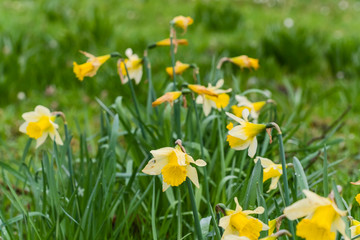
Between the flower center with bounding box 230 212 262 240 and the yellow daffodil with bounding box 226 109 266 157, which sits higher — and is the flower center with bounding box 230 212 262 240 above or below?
below

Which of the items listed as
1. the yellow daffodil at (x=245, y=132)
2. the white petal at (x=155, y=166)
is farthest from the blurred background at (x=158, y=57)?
the white petal at (x=155, y=166)

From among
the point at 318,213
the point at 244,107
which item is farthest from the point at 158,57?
the point at 318,213

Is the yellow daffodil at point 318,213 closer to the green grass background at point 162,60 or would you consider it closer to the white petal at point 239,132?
the white petal at point 239,132

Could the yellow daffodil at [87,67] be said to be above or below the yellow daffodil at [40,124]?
above

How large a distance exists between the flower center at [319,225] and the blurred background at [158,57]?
1286 mm

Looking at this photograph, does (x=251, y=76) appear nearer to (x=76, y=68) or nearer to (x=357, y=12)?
(x=76, y=68)

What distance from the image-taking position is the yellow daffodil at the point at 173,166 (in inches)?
43.3

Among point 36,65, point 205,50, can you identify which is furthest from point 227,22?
point 36,65

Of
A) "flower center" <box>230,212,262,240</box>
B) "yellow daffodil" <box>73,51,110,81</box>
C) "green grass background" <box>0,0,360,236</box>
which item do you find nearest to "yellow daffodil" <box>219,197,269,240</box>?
"flower center" <box>230,212,262,240</box>

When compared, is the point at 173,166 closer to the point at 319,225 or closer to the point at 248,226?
the point at 248,226

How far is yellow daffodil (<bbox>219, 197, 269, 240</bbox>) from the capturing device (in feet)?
3.49

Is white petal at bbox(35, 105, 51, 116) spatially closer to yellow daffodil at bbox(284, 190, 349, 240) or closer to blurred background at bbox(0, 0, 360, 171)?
blurred background at bbox(0, 0, 360, 171)

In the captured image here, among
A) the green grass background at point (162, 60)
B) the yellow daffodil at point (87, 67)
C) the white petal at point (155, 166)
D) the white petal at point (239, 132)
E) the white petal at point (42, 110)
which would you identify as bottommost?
the green grass background at point (162, 60)

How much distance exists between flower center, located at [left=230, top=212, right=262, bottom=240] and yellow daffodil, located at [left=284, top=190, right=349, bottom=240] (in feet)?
0.48
